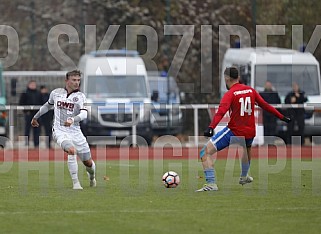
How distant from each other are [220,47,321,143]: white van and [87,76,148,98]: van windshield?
3.37 meters

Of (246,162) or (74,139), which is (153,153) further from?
(74,139)

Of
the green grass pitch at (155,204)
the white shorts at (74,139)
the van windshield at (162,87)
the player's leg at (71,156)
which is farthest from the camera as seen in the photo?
the van windshield at (162,87)

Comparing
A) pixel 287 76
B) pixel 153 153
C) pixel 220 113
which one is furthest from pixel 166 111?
pixel 220 113

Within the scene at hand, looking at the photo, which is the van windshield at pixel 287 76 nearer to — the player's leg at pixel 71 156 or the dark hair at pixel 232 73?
the dark hair at pixel 232 73

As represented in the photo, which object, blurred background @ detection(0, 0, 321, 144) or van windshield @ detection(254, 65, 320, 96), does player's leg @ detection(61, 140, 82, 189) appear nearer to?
van windshield @ detection(254, 65, 320, 96)

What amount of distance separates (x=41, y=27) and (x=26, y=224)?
86.7ft

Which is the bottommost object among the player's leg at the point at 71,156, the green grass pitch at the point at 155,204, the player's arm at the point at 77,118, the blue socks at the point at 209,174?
the green grass pitch at the point at 155,204

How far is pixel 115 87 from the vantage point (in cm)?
3117

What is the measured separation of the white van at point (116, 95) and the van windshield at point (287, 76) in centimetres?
361

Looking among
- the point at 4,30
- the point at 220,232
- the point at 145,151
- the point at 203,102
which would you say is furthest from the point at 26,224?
the point at 4,30

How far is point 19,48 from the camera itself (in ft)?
122

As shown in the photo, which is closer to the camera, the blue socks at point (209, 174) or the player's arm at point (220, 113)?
the player's arm at point (220, 113)

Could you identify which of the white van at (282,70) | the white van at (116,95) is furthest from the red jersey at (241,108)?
the white van at (282,70)

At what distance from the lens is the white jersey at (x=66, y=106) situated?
15.7 meters
